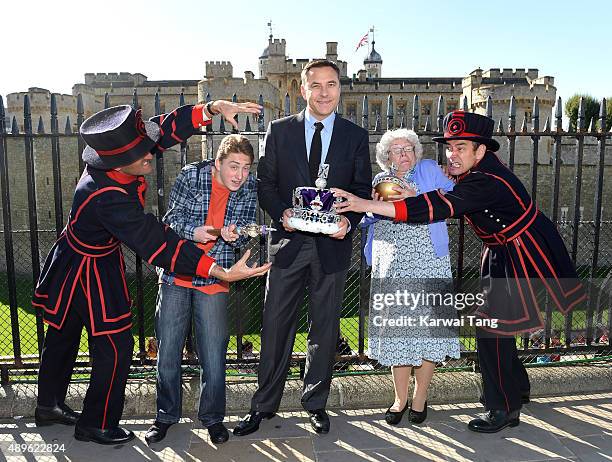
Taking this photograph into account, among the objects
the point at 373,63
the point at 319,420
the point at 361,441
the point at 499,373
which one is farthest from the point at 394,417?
the point at 373,63

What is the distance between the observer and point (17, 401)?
3617mm

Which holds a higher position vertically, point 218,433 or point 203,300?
point 203,300

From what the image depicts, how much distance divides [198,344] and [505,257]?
205cm

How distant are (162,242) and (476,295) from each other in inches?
86.8

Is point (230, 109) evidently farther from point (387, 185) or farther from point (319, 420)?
point (319, 420)

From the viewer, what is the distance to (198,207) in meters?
3.18

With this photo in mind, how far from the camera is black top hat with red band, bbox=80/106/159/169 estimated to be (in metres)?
2.79

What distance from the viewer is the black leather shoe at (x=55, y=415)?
133 inches

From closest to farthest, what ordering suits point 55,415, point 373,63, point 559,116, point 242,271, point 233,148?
A: 1. point 242,271
2. point 233,148
3. point 55,415
4. point 559,116
5. point 373,63

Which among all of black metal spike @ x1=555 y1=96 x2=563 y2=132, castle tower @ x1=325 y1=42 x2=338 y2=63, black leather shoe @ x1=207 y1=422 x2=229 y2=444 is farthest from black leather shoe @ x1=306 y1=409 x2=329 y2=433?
castle tower @ x1=325 y1=42 x2=338 y2=63

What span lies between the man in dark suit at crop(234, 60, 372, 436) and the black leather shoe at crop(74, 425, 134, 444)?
735 mm

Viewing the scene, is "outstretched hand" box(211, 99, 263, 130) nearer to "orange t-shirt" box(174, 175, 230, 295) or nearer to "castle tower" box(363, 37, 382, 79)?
"orange t-shirt" box(174, 175, 230, 295)

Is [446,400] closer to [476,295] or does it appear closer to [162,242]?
[476,295]

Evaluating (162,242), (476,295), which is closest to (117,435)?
(162,242)
